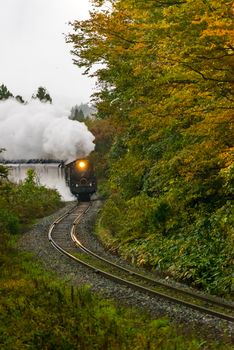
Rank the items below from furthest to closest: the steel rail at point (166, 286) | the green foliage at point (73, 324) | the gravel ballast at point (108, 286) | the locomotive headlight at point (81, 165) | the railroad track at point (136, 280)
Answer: the locomotive headlight at point (81, 165), the steel rail at point (166, 286), the railroad track at point (136, 280), the gravel ballast at point (108, 286), the green foliage at point (73, 324)

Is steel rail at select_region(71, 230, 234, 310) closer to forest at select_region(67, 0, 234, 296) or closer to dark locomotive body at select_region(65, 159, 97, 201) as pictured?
forest at select_region(67, 0, 234, 296)

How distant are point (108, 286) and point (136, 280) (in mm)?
1183

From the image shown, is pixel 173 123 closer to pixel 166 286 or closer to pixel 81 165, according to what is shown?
pixel 166 286

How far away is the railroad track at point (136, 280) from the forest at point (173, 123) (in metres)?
0.98

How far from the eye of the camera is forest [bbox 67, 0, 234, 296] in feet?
38.1

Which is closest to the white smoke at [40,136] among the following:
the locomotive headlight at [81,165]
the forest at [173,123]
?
the locomotive headlight at [81,165]

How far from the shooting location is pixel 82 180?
44188mm

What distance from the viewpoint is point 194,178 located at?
15672 mm

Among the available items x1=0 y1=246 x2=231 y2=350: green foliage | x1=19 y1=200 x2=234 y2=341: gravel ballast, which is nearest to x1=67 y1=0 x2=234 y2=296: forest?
x1=19 y1=200 x2=234 y2=341: gravel ballast

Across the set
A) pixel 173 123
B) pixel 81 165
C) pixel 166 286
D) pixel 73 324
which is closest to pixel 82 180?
pixel 81 165

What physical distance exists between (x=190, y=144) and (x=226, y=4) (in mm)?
6276

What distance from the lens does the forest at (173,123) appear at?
11.6m

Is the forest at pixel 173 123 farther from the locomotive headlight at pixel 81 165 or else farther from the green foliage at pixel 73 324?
the locomotive headlight at pixel 81 165

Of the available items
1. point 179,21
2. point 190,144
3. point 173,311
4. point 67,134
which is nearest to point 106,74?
point 190,144
